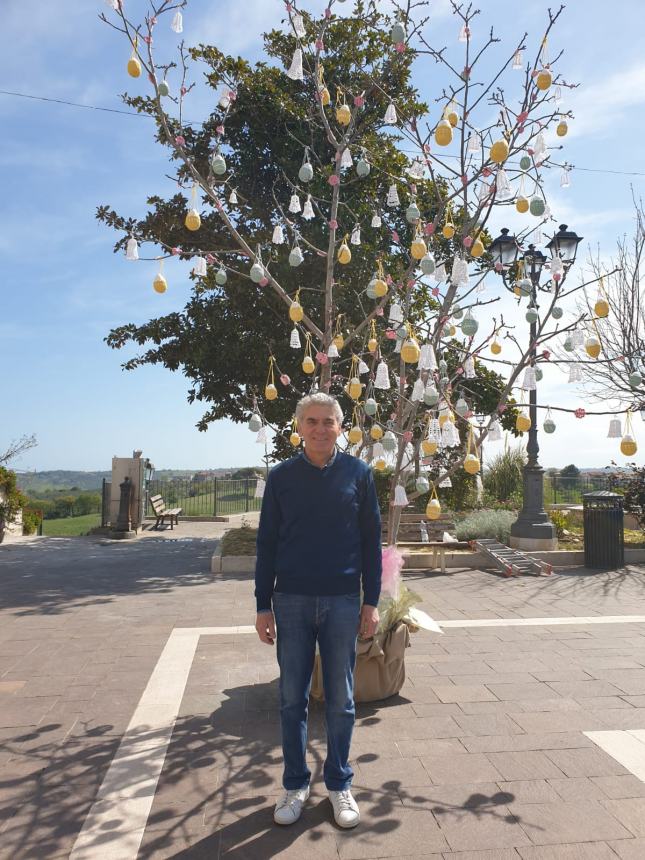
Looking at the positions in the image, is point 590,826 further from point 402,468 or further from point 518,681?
point 402,468

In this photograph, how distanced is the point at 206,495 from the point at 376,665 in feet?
62.0

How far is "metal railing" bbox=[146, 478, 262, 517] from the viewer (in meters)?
22.1

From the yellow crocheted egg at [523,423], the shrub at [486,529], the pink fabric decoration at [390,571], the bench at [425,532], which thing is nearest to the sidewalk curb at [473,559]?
the bench at [425,532]

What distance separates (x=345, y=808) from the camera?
116 inches

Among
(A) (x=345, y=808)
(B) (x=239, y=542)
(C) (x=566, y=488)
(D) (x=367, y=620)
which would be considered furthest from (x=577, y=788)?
(C) (x=566, y=488)

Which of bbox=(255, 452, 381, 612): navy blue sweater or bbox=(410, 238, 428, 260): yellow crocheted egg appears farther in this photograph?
bbox=(410, 238, 428, 260): yellow crocheted egg

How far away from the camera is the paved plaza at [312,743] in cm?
284

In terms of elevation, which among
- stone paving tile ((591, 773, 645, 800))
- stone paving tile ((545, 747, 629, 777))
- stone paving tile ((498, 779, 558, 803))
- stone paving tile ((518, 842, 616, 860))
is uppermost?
stone paving tile ((545, 747, 629, 777))

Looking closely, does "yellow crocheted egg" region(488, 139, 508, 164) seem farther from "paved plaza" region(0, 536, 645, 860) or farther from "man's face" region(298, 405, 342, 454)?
"paved plaza" region(0, 536, 645, 860)

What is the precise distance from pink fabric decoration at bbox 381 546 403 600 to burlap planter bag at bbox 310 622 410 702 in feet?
0.89

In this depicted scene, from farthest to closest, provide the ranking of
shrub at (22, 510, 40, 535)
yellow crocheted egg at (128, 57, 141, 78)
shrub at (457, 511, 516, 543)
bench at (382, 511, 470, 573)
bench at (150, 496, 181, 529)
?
1. bench at (150, 496, 181, 529)
2. shrub at (22, 510, 40, 535)
3. shrub at (457, 511, 516, 543)
4. bench at (382, 511, 470, 573)
5. yellow crocheted egg at (128, 57, 141, 78)

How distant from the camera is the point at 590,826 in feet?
9.48

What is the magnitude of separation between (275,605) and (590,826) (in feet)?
5.44

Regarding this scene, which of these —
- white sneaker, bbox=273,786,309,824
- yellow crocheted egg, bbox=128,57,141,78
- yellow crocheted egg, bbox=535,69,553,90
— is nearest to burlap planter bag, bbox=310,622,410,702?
white sneaker, bbox=273,786,309,824
